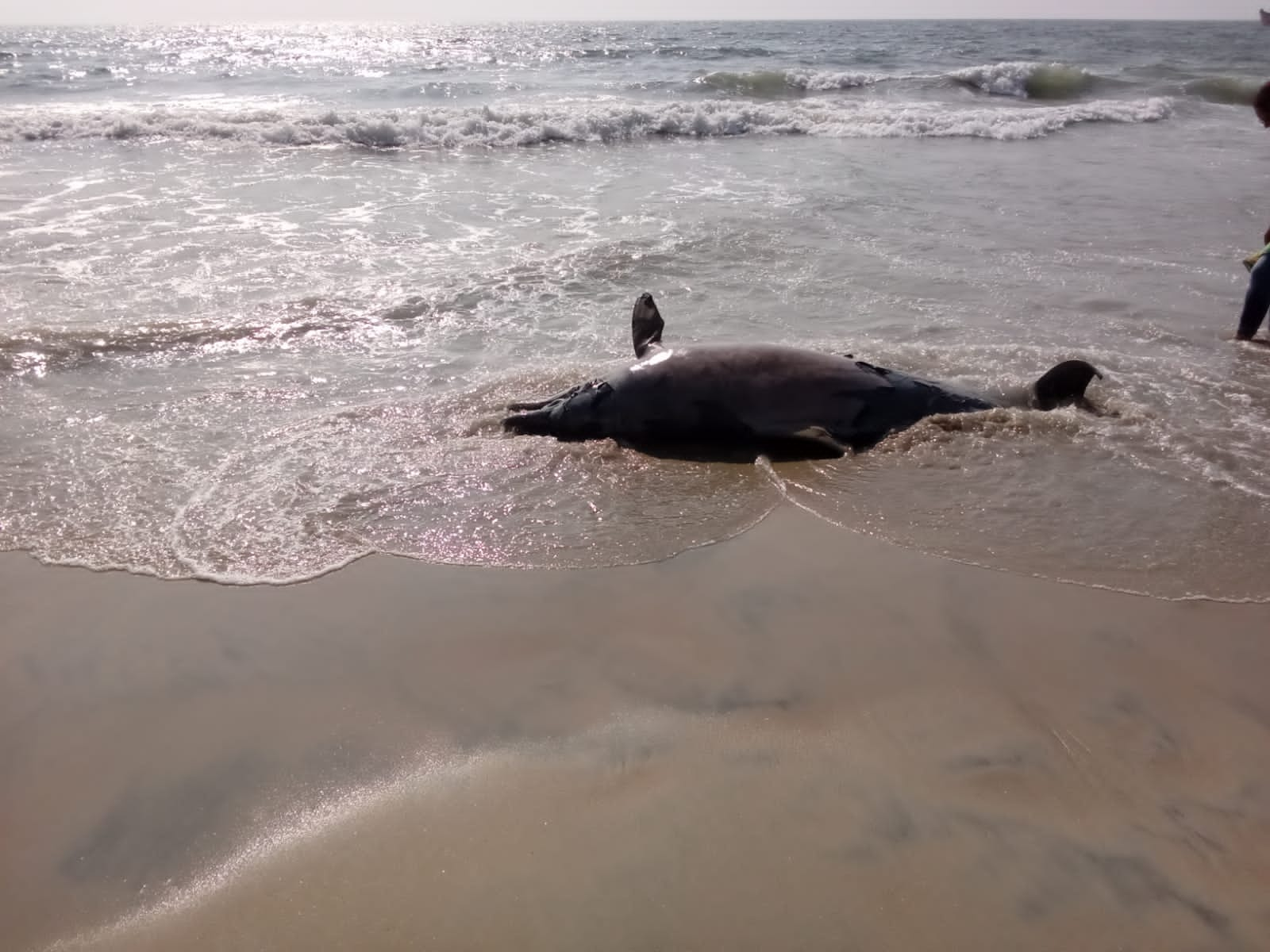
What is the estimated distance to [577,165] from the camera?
14.7 meters

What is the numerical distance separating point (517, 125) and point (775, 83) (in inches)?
472

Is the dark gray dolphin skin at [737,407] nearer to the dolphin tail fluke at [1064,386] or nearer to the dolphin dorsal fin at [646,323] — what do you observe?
the dolphin tail fluke at [1064,386]

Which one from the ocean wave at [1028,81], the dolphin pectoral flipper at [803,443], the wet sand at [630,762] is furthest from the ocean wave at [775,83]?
the wet sand at [630,762]

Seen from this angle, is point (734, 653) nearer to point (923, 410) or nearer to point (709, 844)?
point (709, 844)

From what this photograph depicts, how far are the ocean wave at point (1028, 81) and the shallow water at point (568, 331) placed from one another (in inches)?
455

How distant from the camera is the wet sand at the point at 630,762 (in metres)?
2.25

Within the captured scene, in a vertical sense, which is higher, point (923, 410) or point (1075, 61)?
point (1075, 61)

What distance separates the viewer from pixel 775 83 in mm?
27281

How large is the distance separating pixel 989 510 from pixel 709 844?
2551mm

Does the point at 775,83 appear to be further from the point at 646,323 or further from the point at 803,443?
the point at 803,443

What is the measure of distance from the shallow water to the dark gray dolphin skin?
0.67ft

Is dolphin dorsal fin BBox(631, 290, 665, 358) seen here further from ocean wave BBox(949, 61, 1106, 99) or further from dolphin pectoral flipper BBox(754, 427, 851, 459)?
ocean wave BBox(949, 61, 1106, 99)

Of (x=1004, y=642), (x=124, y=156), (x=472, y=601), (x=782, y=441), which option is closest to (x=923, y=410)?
(x=782, y=441)

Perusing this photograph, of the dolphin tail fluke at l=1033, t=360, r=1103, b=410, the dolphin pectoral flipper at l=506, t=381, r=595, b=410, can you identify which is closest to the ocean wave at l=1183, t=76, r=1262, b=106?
the dolphin tail fluke at l=1033, t=360, r=1103, b=410
